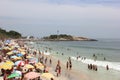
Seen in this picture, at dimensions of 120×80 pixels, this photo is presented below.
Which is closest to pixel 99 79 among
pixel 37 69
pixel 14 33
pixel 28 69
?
pixel 37 69

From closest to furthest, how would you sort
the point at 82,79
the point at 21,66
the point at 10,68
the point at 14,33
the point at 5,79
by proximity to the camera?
the point at 5,79 → the point at 10,68 → the point at 21,66 → the point at 82,79 → the point at 14,33

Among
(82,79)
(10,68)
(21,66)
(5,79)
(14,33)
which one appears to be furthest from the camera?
(14,33)

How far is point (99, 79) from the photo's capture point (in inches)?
1094

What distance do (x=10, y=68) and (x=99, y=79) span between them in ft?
45.1

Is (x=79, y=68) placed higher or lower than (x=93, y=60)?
higher

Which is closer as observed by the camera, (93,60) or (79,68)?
(79,68)

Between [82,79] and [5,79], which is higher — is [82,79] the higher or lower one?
the lower one

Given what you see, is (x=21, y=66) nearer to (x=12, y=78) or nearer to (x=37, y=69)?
(x=37, y=69)

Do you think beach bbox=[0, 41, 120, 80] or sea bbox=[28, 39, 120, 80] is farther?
sea bbox=[28, 39, 120, 80]

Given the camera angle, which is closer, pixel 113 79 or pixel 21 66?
pixel 21 66

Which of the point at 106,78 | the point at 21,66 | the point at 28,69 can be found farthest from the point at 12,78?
the point at 106,78

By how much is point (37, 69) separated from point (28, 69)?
229 centimetres

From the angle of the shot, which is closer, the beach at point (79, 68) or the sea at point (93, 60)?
the beach at point (79, 68)

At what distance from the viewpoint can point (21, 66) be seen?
62.5 ft
